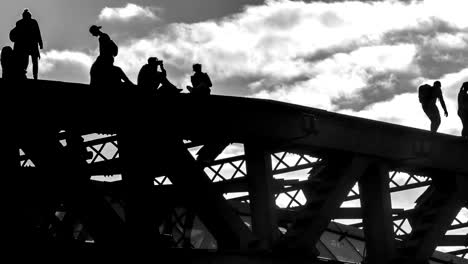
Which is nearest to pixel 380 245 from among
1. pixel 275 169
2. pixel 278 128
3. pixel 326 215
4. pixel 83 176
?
pixel 326 215

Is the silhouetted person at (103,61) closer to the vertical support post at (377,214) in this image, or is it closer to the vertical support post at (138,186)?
the vertical support post at (138,186)

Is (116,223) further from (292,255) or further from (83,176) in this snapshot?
(292,255)

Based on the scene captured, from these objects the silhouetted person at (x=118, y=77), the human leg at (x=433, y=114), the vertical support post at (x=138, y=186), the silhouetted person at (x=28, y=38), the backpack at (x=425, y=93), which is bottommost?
the vertical support post at (x=138, y=186)

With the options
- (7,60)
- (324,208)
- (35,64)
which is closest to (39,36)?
(35,64)

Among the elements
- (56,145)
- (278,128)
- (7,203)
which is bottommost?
(7,203)

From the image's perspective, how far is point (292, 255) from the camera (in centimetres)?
1315

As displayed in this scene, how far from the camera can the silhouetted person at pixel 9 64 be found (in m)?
13.0

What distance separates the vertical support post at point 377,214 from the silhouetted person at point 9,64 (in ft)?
21.4

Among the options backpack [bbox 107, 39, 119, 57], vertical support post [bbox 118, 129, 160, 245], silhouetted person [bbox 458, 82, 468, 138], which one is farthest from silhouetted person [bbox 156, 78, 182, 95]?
silhouetted person [bbox 458, 82, 468, 138]

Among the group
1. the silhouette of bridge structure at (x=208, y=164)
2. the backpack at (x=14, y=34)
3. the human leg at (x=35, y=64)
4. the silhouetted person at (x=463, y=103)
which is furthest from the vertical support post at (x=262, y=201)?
the silhouetted person at (x=463, y=103)

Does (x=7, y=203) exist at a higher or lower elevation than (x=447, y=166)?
lower

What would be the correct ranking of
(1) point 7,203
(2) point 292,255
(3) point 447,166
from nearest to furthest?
(1) point 7,203
(2) point 292,255
(3) point 447,166

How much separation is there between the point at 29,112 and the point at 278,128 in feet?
13.8

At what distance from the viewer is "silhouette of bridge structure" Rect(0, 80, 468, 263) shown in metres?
11.2
